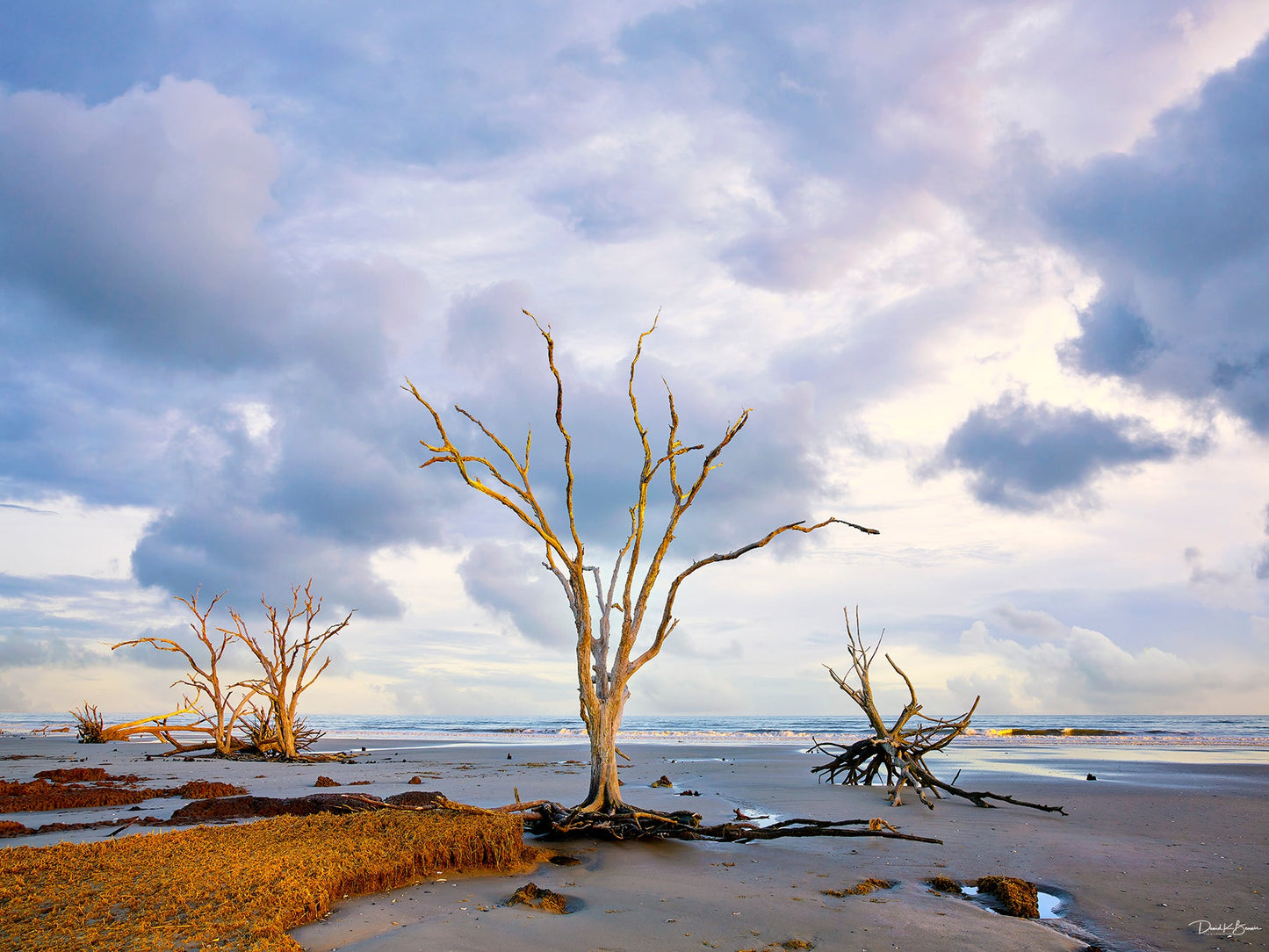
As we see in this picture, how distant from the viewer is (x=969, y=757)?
2489 cm

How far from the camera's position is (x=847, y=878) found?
269 inches

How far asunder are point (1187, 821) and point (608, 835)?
28.9ft

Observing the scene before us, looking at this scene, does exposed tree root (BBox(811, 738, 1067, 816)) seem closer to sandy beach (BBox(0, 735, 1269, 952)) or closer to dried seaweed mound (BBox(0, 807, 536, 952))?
sandy beach (BBox(0, 735, 1269, 952))

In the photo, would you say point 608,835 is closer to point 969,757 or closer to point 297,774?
point 297,774

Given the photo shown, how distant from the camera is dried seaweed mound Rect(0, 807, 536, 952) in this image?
13.8ft

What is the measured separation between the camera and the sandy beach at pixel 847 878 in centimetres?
505

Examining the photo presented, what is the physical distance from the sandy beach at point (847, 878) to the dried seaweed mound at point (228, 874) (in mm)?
254

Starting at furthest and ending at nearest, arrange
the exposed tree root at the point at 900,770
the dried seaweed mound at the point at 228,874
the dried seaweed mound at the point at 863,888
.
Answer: the exposed tree root at the point at 900,770
the dried seaweed mound at the point at 863,888
the dried seaweed mound at the point at 228,874

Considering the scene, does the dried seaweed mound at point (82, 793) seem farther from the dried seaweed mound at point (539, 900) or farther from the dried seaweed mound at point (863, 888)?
the dried seaweed mound at point (863, 888)

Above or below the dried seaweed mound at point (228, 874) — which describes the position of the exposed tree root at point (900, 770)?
below

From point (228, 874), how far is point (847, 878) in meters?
5.20

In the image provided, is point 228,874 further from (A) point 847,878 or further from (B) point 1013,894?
(B) point 1013,894

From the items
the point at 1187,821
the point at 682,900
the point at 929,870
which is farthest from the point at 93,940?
the point at 1187,821

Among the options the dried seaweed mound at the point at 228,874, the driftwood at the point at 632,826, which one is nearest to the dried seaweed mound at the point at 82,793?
the dried seaweed mound at the point at 228,874
